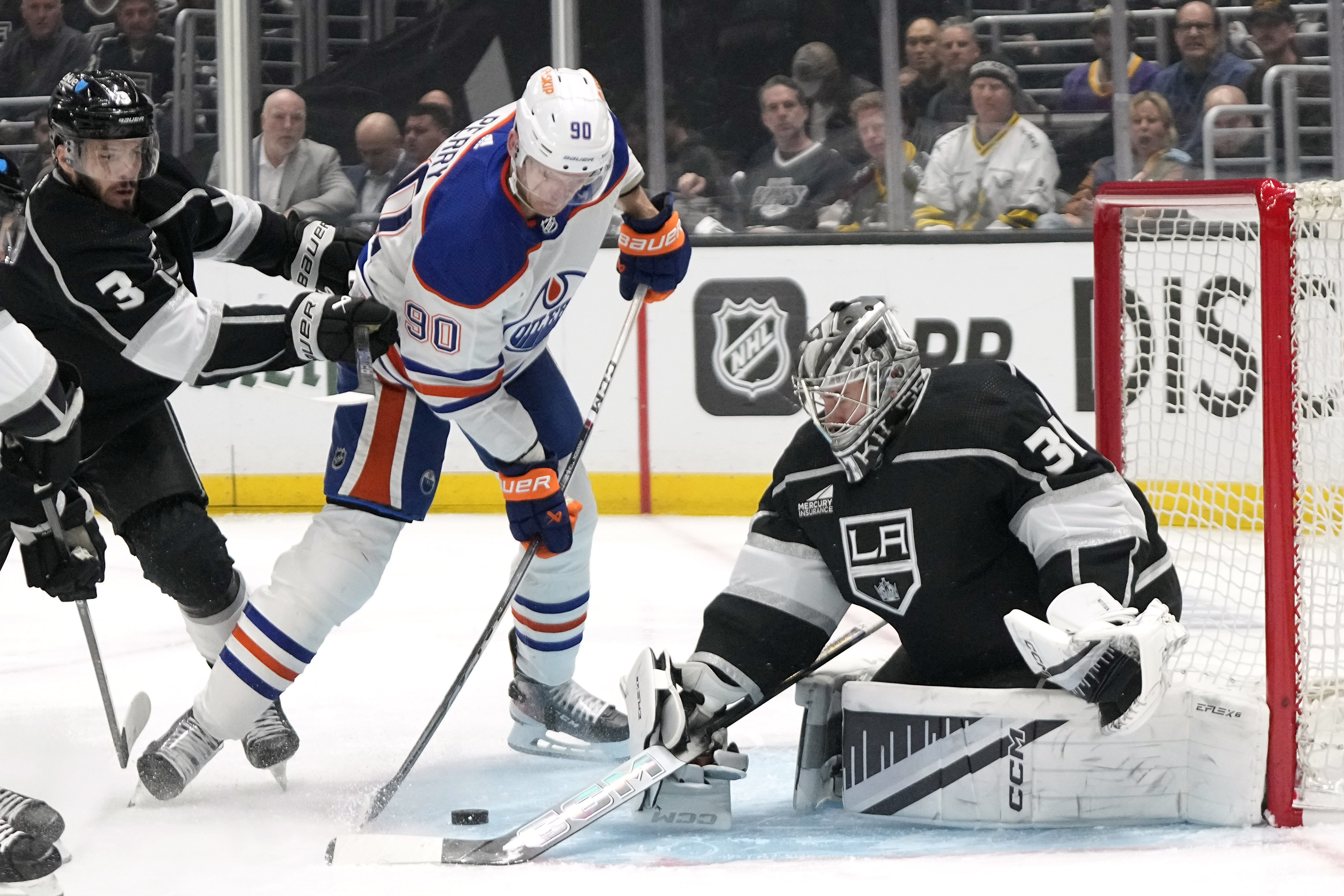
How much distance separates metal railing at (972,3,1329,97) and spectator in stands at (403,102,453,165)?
179 cm

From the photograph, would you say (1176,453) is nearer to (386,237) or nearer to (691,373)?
(386,237)

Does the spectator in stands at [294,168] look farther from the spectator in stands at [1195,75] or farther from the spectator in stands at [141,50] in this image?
the spectator in stands at [1195,75]

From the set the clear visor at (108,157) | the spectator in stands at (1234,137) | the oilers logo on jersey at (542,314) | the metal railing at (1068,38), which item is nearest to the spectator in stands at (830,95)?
the metal railing at (1068,38)

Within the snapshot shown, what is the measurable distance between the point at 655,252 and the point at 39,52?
3900 millimetres

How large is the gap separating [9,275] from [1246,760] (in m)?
1.86

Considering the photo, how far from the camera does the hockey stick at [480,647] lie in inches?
97.1

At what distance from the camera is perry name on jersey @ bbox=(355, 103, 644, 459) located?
2336mm

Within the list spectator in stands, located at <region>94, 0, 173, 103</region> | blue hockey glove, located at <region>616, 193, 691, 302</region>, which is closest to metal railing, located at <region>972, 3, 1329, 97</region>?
blue hockey glove, located at <region>616, 193, 691, 302</region>

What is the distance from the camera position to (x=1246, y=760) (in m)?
2.09

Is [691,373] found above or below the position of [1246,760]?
above

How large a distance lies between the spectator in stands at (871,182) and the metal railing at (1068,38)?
16.0 inches

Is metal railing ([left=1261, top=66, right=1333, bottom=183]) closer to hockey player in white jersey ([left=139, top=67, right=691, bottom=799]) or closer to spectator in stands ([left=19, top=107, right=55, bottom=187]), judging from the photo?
hockey player in white jersey ([left=139, top=67, right=691, bottom=799])

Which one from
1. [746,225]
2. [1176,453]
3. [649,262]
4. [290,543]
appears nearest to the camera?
[649,262]

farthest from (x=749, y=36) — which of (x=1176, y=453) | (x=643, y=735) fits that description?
(x=643, y=735)
